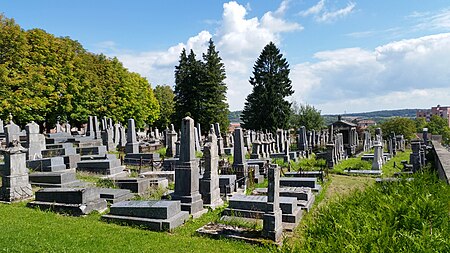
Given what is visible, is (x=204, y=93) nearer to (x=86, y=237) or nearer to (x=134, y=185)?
(x=134, y=185)

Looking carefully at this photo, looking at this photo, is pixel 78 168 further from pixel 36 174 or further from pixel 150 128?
pixel 150 128

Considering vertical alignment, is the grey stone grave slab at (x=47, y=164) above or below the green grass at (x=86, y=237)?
above

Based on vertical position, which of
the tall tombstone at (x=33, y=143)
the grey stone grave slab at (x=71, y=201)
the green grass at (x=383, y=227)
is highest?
the tall tombstone at (x=33, y=143)

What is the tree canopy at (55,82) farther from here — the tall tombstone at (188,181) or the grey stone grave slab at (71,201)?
the tall tombstone at (188,181)

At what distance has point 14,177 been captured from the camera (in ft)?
35.6

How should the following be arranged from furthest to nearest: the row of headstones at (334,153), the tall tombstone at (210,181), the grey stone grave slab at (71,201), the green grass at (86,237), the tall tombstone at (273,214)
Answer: the row of headstones at (334,153) < the tall tombstone at (210,181) < the grey stone grave slab at (71,201) < the tall tombstone at (273,214) < the green grass at (86,237)

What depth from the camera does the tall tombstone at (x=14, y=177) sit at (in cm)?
1073

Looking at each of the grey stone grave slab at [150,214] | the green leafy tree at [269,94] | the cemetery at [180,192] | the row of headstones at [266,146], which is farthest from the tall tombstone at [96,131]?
the green leafy tree at [269,94]

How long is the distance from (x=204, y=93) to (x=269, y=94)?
9.91 m

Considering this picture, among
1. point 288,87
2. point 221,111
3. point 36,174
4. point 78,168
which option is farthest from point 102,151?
point 288,87

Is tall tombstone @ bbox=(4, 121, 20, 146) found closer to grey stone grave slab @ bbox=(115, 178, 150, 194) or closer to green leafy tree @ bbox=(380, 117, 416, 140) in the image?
grey stone grave slab @ bbox=(115, 178, 150, 194)

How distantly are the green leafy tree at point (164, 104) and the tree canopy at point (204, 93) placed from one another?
15305mm

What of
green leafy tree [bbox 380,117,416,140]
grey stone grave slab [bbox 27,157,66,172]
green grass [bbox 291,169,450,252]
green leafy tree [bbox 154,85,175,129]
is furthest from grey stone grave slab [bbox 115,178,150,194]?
green leafy tree [bbox 380,117,416,140]

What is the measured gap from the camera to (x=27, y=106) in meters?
28.3
